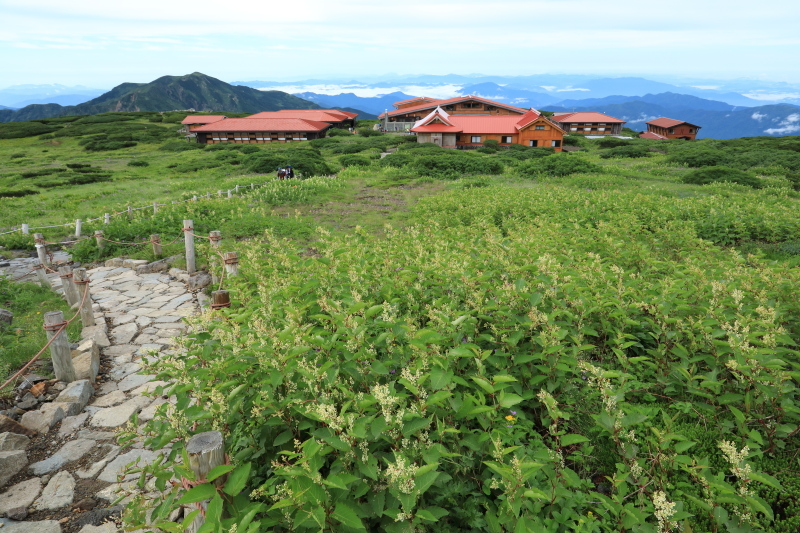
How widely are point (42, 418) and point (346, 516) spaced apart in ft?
19.3

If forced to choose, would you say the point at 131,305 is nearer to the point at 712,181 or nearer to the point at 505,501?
the point at 505,501

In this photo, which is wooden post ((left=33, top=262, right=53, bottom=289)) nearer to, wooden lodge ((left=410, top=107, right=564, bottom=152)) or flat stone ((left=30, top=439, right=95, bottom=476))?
flat stone ((left=30, top=439, right=95, bottom=476))

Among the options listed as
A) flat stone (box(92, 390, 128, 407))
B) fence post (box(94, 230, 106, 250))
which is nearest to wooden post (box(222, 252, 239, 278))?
flat stone (box(92, 390, 128, 407))

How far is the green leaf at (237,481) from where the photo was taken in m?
2.61

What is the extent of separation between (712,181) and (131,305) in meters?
27.1

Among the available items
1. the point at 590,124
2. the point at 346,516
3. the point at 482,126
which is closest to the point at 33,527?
the point at 346,516

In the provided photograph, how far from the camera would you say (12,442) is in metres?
5.23

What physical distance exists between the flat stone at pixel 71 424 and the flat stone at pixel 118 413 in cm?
14

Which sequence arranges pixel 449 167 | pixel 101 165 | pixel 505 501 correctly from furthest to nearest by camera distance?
pixel 101 165 → pixel 449 167 → pixel 505 501

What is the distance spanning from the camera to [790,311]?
220 inches

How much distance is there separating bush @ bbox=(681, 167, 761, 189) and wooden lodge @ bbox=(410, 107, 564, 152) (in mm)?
26021

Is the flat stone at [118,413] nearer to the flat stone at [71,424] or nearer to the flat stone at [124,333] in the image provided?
the flat stone at [71,424]

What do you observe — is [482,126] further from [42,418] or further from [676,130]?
[42,418]

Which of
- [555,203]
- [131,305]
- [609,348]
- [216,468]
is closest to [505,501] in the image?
[216,468]
